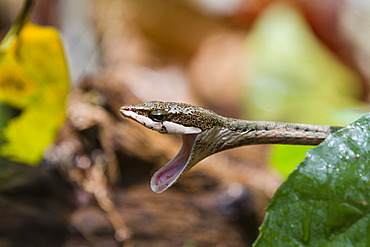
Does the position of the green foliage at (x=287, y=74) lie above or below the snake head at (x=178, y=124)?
above

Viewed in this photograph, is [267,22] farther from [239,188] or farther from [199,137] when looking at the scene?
[199,137]

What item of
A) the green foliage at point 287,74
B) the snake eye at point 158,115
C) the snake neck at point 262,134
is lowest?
the snake eye at point 158,115

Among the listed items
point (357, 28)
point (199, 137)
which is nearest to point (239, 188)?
point (199, 137)

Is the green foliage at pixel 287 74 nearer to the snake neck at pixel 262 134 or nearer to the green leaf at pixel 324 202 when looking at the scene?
the snake neck at pixel 262 134

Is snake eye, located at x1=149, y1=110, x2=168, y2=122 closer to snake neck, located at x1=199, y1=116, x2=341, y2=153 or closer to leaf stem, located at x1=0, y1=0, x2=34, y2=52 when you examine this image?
snake neck, located at x1=199, y1=116, x2=341, y2=153

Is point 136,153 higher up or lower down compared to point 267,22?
lower down

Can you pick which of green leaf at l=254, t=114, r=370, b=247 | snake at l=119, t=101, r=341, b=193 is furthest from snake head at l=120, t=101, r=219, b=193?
green leaf at l=254, t=114, r=370, b=247

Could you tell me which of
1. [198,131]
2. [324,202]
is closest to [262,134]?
[198,131]

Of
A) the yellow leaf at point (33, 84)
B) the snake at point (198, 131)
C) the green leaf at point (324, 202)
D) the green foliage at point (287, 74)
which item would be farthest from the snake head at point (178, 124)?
the green foliage at point (287, 74)
